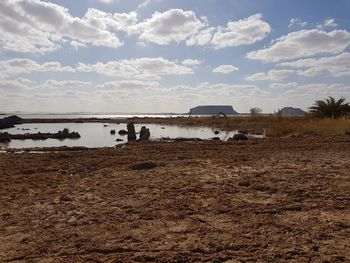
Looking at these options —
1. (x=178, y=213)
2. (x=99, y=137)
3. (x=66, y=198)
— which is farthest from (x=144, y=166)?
(x=99, y=137)

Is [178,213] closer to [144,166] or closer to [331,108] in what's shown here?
[144,166]

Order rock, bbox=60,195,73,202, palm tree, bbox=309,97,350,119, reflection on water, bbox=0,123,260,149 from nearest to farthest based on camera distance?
rock, bbox=60,195,73,202
reflection on water, bbox=0,123,260,149
palm tree, bbox=309,97,350,119

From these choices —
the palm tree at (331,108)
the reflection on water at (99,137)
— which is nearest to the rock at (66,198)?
the reflection on water at (99,137)

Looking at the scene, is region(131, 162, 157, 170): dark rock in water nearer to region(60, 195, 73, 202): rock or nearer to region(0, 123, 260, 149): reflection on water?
region(60, 195, 73, 202): rock

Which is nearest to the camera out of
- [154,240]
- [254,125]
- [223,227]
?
[154,240]

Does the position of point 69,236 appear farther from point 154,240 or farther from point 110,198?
point 110,198

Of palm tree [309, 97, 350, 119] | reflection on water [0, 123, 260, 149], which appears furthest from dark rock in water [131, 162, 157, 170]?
palm tree [309, 97, 350, 119]

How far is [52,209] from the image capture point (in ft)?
18.4

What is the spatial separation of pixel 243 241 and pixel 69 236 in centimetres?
198

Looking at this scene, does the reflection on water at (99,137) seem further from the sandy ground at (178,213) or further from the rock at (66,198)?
the rock at (66,198)

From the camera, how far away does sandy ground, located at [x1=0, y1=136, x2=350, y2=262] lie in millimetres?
3885

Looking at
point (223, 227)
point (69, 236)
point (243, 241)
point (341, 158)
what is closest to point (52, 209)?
point (69, 236)

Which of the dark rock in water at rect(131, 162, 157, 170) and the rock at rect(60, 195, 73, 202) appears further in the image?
the dark rock in water at rect(131, 162, 157, 170)

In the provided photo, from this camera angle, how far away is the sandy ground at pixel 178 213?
388 cm
